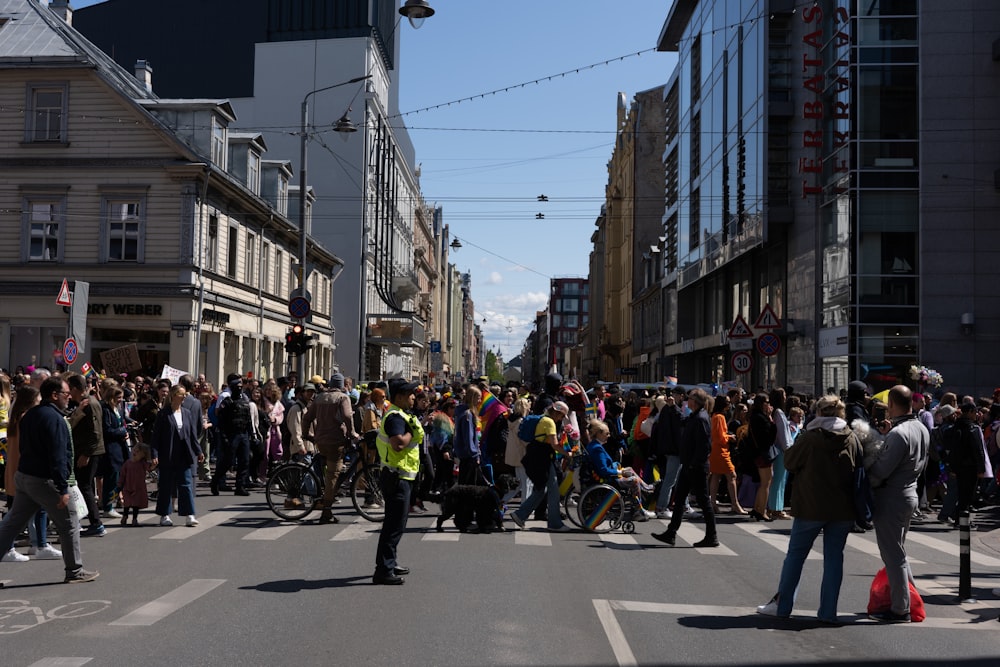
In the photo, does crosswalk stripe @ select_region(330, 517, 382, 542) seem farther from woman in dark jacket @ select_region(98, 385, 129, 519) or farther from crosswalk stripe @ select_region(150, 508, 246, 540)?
woman in dark jacket @ select_region(98, 385, 129, 519)

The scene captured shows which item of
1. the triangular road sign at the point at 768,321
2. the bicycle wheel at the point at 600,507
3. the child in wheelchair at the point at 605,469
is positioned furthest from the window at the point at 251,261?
the bicycle wheel at the point at 600,507

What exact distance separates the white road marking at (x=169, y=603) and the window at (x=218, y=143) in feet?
89.4

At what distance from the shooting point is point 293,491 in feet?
46.3

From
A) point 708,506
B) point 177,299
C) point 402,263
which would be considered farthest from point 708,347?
point 708,506

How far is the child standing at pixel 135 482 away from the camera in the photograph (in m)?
13.4

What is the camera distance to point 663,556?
457 inches

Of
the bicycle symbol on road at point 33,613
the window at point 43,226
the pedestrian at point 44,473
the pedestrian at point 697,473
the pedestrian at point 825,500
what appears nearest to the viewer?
the bicycle symbol on road at point 33,613

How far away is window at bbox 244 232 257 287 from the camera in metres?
38.4

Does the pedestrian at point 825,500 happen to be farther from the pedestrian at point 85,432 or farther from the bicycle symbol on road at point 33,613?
the pedestrian at point 85,432

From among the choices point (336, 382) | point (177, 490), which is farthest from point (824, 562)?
point (177, 490)

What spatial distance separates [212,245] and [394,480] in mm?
26356

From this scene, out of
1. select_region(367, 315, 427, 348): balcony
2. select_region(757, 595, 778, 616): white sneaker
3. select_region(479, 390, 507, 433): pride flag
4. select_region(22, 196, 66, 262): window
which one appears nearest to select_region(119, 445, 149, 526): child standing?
select_region(479, 390, 507, 433): pride flag

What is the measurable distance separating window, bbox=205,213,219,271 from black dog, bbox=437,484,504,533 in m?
22.5

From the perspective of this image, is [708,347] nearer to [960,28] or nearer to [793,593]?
[960,28]
